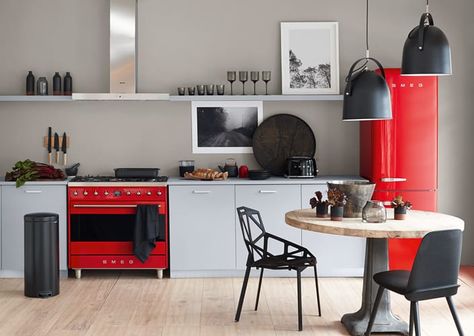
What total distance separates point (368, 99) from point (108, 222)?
2.92m

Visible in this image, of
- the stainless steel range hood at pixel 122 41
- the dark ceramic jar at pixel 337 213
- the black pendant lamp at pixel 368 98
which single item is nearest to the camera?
the black pendant lamp at pixel 368 98

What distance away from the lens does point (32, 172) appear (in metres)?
6.92

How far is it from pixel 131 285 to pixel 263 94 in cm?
221

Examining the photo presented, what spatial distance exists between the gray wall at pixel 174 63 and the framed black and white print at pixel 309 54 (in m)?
0.08

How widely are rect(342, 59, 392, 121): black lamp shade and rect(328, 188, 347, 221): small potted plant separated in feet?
1.72

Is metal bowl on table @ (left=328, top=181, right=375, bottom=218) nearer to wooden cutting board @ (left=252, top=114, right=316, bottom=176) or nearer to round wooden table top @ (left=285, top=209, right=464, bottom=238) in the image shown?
round wooden table top @ (left=285, top=209, right=464, bottom=238)

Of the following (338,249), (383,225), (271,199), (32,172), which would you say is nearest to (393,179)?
(338,249)

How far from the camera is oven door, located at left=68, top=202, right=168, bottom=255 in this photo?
6.83 meters

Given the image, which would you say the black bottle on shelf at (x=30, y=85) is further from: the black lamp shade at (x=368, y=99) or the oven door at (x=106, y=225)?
the black lamp shade at (x=368, y=99)

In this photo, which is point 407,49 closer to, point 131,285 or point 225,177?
point 225,177

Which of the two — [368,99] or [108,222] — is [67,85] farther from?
[368,99]

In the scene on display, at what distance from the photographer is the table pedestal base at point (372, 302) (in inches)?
202

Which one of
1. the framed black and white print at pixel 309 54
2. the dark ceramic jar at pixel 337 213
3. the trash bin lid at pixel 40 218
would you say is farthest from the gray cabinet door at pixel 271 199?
the dark ceramic jar at pixel 337 213

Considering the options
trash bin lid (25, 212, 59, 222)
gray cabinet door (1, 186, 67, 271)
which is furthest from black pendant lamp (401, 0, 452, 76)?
gray cabinet door (1, 186, 67, 271)
